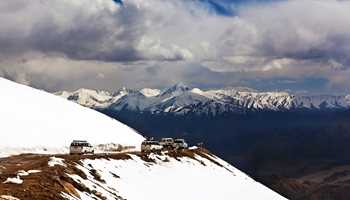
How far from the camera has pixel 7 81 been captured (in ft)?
519

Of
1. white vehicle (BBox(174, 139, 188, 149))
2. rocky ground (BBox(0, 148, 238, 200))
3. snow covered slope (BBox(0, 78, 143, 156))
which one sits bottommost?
rocky ground (BBox(0, 148, 238, 200))

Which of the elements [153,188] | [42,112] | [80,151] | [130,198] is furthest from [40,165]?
[42,112]

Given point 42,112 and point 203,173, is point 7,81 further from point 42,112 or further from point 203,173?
point 203,173

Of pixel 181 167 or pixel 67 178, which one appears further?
pixel 181 167

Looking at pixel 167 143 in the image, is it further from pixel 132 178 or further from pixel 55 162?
pixel 55 162

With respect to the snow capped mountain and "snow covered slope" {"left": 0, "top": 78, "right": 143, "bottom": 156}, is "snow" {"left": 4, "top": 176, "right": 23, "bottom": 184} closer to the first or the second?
the snow capped mountain

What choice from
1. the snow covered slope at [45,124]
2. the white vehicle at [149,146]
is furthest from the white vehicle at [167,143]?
the snow covered slope at [45,124]

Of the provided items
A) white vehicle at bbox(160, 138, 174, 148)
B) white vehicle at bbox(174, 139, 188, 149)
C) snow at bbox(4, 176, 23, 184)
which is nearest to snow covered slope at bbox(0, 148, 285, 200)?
snow at bbox(4, 176, 23, 184)

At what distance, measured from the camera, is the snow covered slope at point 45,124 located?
110m

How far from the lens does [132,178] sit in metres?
78.3

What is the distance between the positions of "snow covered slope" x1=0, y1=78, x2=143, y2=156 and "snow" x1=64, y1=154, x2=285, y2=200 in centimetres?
2427

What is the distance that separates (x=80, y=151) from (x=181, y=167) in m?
18.6

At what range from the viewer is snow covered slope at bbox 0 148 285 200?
5325 cm

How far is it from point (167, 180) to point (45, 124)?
51975 mm
